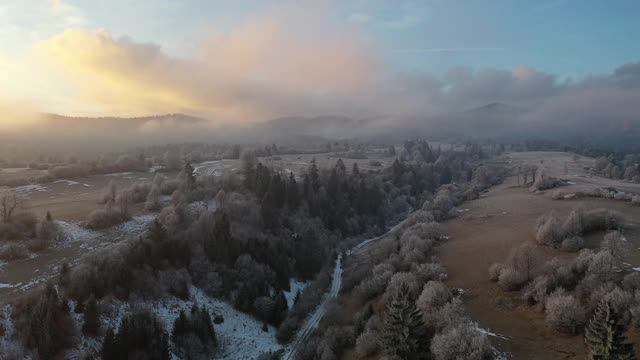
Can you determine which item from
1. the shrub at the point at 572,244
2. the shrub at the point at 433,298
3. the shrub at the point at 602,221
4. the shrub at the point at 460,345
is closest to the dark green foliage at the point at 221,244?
the shrub at the point at 433,298

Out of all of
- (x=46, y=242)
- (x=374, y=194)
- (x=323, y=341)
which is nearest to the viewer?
(x=323, y=341)

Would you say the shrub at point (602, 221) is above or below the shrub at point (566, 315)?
above

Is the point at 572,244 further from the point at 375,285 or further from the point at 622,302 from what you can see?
the point at 375,285

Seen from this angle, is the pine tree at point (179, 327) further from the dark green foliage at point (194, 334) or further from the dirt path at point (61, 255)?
the dirt path at point (61, 255)

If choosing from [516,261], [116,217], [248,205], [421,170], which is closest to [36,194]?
[116,217]

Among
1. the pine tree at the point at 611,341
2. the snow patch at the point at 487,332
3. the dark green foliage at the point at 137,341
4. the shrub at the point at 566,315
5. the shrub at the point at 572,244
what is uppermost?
the pine tree at the point at 611,341

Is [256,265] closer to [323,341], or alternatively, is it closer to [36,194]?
[323,341]

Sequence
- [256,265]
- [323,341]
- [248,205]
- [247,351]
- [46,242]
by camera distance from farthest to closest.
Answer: [248,205] → [256,265] → [46,242] → [247,351] → [323,341]
